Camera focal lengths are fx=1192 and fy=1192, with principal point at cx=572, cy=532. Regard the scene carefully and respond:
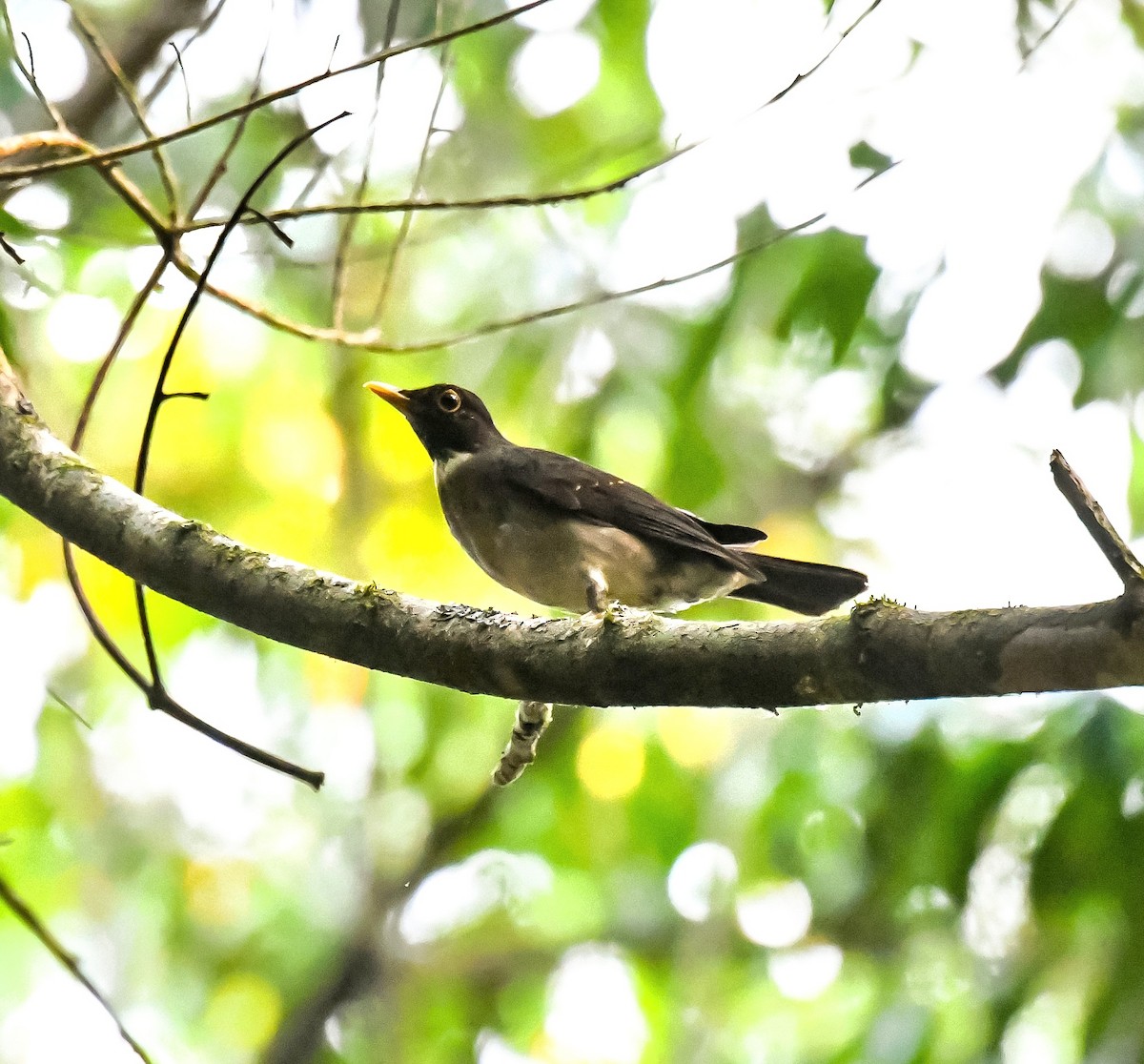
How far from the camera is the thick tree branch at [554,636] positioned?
235 cm

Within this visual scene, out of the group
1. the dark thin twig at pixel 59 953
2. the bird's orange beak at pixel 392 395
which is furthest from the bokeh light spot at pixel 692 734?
the dark thin twig at pixel 59 953

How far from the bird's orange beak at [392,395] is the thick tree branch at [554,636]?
256cm

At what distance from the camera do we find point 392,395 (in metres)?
5.94

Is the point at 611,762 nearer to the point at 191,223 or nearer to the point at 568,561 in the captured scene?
the point at 568,561

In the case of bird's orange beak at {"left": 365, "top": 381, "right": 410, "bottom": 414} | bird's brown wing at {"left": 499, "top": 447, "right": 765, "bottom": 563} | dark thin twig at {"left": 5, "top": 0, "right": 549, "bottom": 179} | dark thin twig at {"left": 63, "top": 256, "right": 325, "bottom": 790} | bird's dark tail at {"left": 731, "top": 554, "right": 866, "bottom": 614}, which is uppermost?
bird's orange beak at {"left": 365, "top": 381, "right": 410, "bottom": 414}

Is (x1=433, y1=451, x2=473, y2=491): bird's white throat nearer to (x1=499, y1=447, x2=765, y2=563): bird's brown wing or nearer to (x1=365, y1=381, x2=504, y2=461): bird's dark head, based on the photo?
(x1=365, y1=381, x2=504, y2=461): bird's dark head

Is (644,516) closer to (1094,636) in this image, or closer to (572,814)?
(572,814)

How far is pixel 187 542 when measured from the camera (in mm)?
3082

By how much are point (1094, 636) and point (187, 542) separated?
7.06ft

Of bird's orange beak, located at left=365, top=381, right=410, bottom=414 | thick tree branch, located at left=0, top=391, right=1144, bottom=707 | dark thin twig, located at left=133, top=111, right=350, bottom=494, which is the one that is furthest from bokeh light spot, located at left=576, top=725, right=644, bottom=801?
dark thin twig, located at left=133, top=111, right=350, bottom=494

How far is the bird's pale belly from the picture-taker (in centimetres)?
524

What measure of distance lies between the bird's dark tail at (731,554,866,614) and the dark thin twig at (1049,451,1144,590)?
2.87 meters

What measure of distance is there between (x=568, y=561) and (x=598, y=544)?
157mm

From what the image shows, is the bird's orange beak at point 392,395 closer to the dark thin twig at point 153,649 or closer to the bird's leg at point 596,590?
the bird's leg at point 596,590
